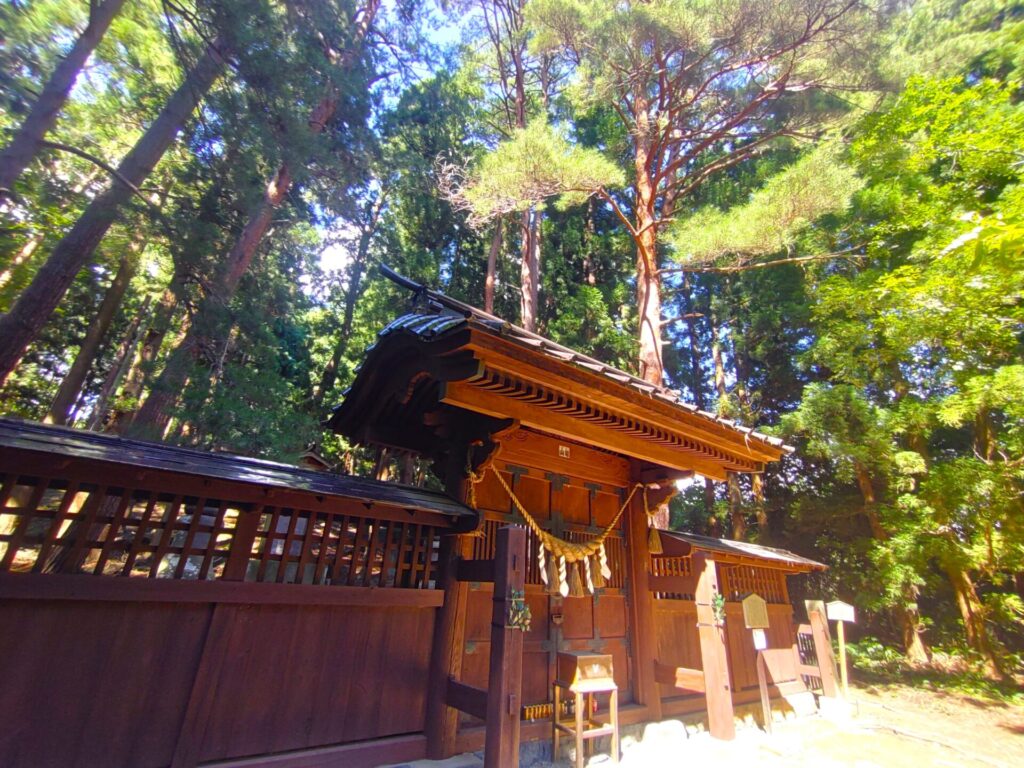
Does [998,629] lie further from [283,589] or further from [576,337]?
[283,589]

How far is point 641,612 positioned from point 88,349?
1340 cm

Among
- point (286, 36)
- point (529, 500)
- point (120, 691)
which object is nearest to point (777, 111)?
point (286, 36)

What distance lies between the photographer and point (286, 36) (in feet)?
19.8

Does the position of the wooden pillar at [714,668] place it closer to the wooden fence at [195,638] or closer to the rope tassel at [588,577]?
the rope tassel at [588,577]

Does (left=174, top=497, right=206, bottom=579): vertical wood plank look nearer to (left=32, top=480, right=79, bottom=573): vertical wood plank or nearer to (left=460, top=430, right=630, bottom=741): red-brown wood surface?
(left=32, top=480, right=79, bottom=573): vertical wood plank

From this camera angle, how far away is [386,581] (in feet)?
12.0

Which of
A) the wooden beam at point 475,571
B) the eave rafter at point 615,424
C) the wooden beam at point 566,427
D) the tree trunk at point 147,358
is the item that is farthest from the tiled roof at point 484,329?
the tree trunk at point 147,358

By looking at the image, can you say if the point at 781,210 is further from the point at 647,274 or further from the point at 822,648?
the point at 822,648

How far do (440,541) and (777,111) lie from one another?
37.1ft

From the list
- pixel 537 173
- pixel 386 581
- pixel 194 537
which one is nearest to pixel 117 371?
pixel 537 173

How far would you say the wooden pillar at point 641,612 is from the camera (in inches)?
195

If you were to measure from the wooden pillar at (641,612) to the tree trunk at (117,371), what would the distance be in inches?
462

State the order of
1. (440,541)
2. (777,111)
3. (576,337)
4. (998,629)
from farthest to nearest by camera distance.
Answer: (576,337), (998,629), (777,111), (440,541)

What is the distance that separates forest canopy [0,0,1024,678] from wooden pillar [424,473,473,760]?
475 cm
